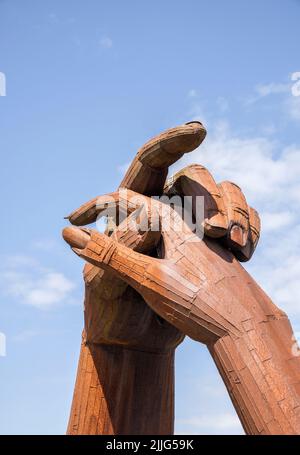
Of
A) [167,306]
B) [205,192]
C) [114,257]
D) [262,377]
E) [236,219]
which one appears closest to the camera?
[262,377]

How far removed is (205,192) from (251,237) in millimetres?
635

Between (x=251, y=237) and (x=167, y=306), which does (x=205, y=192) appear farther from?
(x=167, y=306)

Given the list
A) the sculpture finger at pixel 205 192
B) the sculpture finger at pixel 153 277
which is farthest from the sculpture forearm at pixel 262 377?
the sculpture finger at pixel 205 192

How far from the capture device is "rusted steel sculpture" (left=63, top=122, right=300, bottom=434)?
4.68 meters

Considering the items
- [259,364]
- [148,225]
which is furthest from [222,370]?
[148,225]

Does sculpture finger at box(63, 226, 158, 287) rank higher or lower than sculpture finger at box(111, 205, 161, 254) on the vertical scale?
lower

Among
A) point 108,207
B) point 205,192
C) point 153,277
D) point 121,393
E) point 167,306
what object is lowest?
point 121,393

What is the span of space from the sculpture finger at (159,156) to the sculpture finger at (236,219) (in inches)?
22.5

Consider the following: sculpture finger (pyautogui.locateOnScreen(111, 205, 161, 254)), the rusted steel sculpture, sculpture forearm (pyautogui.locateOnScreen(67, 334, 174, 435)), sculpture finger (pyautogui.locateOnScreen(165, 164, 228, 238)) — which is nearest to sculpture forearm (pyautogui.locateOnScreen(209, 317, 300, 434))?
the rusted steel sculpture

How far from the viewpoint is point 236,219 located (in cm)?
550

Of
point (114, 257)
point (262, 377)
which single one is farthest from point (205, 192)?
point (262, 377)

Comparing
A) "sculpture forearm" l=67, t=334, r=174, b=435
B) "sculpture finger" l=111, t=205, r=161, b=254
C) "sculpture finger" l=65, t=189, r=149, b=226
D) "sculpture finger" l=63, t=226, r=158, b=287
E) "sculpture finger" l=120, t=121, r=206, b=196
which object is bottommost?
"sculpture forearm" l=67, t=334, r=174, b=435

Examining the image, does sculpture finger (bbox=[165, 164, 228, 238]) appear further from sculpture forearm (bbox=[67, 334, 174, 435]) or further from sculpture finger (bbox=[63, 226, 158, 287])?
sculpture forearm (bbox=[67, 334, 174, 435])
